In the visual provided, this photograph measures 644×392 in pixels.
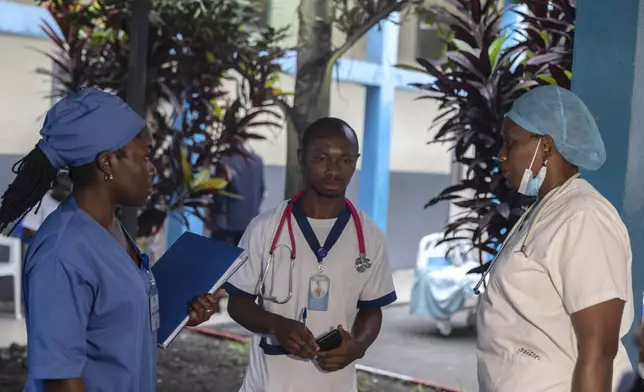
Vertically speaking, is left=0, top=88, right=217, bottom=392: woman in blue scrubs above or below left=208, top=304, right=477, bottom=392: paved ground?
above

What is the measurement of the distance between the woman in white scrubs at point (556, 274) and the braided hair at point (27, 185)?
3.77 feet

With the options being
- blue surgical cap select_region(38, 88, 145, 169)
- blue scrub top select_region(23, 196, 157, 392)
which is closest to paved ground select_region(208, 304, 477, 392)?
blue scrub top select_region(23, 196, 157, 392)

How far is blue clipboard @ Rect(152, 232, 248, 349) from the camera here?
92.6 inches

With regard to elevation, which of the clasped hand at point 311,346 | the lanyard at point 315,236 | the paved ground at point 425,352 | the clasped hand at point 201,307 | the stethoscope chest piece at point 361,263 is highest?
the lanyard at point 315,236

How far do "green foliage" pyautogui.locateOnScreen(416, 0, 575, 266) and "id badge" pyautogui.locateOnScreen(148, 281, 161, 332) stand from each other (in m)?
1.97

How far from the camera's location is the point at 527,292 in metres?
2.19

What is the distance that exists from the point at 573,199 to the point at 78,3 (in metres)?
4.72

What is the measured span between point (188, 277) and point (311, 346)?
0.43 meters

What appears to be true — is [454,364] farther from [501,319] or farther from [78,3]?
[501,319]

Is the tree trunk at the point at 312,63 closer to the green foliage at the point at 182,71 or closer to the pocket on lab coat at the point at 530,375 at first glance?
the green foliage at the point at 182,71

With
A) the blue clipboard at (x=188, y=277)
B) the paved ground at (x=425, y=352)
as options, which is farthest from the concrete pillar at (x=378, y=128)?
the blue clipboard at (x=188, y=277)

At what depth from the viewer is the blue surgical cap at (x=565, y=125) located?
224 cm

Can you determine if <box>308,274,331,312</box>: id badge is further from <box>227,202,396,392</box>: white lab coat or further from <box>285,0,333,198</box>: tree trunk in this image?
<box>285,0,333,198</box>: tree trunk

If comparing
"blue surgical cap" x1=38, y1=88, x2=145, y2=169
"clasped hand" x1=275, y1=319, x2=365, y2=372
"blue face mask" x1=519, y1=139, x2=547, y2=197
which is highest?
"blue surgical cap" x1=38, y1=88, x2=145, y2=169
